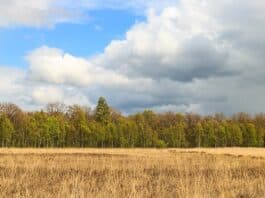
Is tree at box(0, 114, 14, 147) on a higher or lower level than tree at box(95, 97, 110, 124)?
lower

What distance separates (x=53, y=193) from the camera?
1009cm

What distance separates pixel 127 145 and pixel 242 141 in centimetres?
3715

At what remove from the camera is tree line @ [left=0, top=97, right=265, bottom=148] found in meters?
104

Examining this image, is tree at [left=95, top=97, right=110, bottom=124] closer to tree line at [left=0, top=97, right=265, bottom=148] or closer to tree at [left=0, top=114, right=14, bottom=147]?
tree line at [left=0, top=97, right=265, bottom=148]

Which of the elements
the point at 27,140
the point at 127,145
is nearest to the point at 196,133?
the point at 127,145

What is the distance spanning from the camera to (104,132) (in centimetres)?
10788

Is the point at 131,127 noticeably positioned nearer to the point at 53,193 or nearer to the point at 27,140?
the point at 27,140

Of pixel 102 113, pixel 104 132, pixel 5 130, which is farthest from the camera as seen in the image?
pixel 102 113

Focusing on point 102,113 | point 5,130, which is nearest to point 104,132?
point 102,113

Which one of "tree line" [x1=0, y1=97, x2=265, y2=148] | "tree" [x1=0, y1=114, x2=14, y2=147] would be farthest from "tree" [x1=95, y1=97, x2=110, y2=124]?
"tree" [x1=0, y1=114, x2=14, y2=147]

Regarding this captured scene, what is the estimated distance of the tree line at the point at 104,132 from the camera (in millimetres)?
104312

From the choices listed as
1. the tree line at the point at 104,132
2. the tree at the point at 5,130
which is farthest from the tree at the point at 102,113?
the tree at the point at 5,130

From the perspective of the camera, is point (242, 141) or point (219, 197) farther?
point (242, 141)

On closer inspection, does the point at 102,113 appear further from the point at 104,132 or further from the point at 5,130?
the point at 5,130
